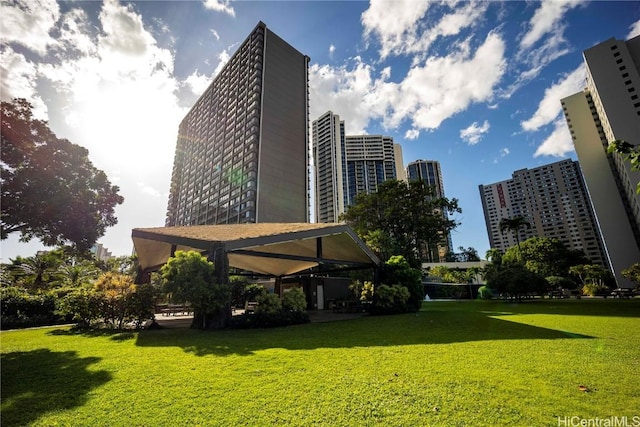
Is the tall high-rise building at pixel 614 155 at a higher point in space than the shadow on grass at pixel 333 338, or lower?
higher

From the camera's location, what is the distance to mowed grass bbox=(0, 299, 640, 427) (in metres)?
2.95

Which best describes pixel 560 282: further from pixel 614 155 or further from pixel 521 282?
pixel 614 155

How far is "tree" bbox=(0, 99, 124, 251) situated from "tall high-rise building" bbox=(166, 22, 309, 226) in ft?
143

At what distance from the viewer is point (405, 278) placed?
15711mm

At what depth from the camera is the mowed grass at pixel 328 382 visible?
2.95 m

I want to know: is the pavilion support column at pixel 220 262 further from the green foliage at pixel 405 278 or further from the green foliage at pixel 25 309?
the green foliage at pixel 405 278

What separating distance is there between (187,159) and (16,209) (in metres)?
83.0

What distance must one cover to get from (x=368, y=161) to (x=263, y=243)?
3580 inches

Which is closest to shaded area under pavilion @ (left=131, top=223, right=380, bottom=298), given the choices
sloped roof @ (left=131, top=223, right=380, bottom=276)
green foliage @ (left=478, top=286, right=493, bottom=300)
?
sloped roof @ (left=131, top=223, right=380, bottom=276)

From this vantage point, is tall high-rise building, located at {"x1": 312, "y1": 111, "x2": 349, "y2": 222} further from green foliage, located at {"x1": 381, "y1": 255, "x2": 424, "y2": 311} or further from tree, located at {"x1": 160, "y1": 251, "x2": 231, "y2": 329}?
tree, located at {"x1": 160, "y1": 251, "x2": 231, "y2": 329}

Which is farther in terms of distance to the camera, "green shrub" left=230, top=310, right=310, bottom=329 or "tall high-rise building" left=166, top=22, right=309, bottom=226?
"tall high-rise building" left=166, top=22, right=309, bottom=226

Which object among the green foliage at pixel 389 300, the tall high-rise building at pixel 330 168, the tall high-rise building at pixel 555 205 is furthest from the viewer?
the tall high-rise building at pixel 555 205

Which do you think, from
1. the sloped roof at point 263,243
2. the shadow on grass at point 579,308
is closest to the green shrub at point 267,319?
the sloped roof at point 263,243

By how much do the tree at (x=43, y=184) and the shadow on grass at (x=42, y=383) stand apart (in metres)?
4.31
